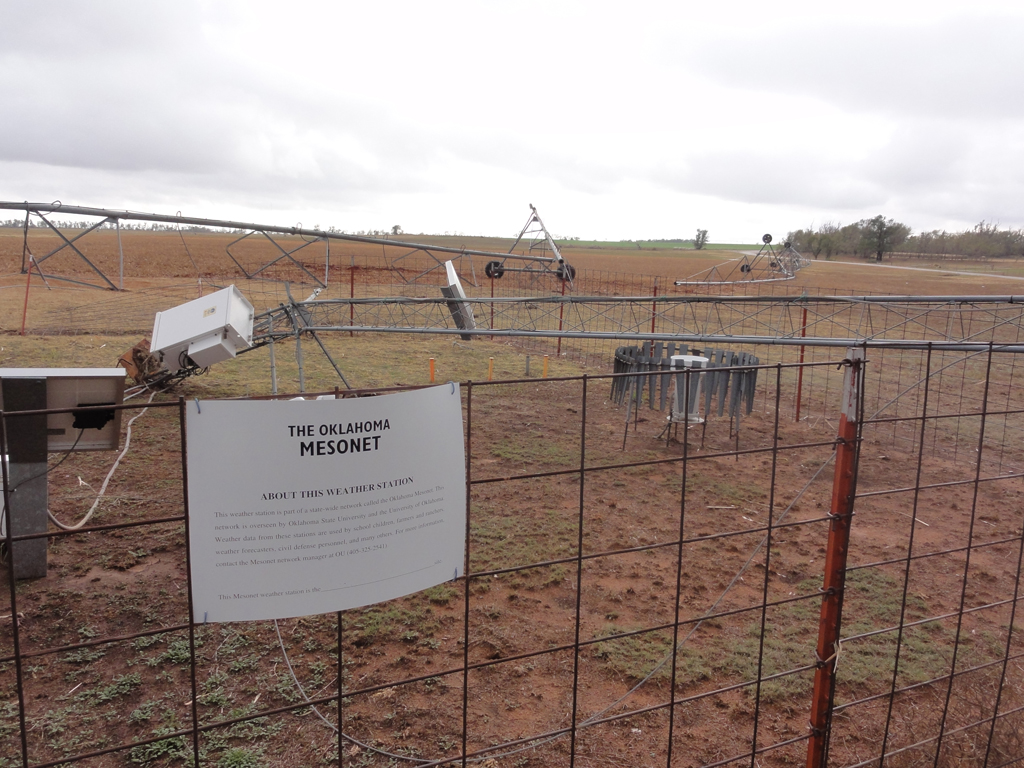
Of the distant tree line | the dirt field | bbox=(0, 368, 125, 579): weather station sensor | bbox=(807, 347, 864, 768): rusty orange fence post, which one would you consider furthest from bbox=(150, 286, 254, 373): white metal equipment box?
the distant tree line

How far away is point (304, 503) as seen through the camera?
2428 millimetres

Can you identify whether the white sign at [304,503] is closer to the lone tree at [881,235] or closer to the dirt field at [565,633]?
the dirt field at [565,633]

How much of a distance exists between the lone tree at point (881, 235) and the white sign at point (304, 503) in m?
71.1

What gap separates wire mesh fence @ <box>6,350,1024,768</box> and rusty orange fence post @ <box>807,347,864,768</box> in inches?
0.6

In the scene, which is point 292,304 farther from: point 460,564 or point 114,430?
point 460,564

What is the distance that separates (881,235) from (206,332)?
219 ft

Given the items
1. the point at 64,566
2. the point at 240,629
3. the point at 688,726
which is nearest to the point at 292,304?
the point at 64,566

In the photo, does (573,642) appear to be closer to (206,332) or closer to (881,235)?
(206,332)

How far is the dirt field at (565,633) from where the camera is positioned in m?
4.22

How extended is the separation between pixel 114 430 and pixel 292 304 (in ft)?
19.5

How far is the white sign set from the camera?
2363 millimetres

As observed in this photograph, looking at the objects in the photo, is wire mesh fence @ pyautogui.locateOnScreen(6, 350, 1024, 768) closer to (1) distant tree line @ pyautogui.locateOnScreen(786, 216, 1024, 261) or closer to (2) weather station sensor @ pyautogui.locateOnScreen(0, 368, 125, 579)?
(2) weather station sensor @ pyautogui.locateOnScreen(0, 368, 125, 579)

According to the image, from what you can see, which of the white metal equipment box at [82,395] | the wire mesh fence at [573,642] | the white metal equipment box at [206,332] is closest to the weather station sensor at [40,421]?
the white metal equipment box at [82,395]

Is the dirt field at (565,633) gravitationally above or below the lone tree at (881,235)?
below
